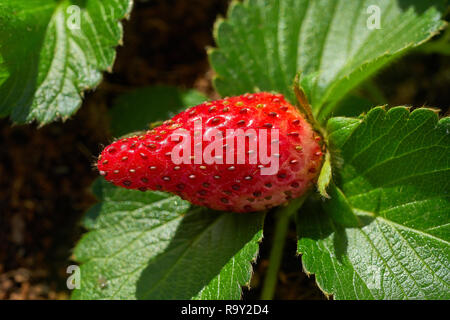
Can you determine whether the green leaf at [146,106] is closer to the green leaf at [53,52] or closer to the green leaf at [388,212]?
the green leaf at [53,52]

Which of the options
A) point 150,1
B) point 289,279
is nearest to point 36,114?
point 150,1

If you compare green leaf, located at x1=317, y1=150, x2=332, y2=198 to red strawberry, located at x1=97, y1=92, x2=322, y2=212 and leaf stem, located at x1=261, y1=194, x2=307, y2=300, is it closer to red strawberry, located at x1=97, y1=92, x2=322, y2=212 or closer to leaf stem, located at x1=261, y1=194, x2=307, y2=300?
red strawberry, located at x1=97, y1=92, x2=322, y2=212

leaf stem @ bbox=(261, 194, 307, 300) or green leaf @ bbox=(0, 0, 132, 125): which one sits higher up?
green leaf @ bbox=(0, 0, 132, 125)

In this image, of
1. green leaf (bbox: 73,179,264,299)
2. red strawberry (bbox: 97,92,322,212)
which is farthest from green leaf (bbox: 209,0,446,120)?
green leaf (bbox: 73,179,264,299)
